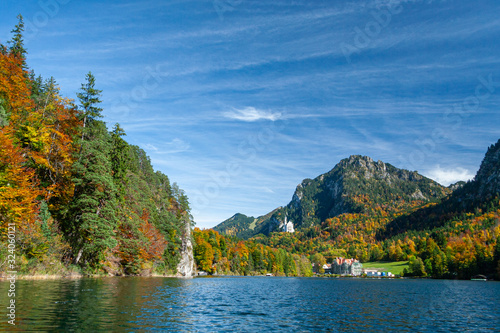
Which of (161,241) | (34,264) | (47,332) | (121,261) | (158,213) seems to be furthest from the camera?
(158,213)

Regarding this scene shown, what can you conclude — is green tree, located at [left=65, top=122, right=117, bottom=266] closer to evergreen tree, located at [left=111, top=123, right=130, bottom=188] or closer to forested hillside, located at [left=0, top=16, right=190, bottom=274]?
forested hillside, located at [left=0, top=16, right=190, bottom=274]

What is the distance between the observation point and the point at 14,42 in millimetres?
67062

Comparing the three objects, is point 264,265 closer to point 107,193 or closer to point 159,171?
point 159,171

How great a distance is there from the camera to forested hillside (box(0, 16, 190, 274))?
3591 cm

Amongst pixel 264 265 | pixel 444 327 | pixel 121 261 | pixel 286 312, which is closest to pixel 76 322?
pixel 286 312

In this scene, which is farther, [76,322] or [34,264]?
[34,264]

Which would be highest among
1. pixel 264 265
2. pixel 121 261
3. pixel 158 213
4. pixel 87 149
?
pixel 87 149

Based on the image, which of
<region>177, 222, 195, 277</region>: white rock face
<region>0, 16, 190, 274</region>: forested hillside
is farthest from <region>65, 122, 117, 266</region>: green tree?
<region>177, 222, 195, 277</region>: white rock face

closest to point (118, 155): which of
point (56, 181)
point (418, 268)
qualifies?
point (56, 181)

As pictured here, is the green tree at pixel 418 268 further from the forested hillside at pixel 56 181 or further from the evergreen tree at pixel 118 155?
the evergreen tree at pixel 118 155

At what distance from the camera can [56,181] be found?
5097 centimetres

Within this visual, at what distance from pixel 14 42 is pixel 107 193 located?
43115 millimetres

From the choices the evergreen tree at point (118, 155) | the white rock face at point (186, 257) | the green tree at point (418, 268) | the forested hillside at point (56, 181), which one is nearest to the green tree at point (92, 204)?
the forested hillside at point (56, 181)

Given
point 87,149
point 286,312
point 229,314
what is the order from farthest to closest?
point 87,149, point 286,312, point 229,314
